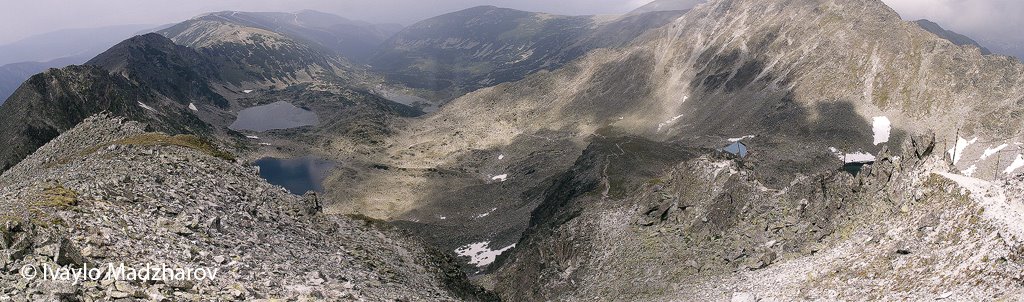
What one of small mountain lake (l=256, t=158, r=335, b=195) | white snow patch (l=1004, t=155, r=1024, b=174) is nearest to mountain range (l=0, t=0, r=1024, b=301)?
white snow patch (l=1004, t=155, r=1024, b=174)

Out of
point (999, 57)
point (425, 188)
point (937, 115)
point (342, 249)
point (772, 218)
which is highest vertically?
point (342, 249)

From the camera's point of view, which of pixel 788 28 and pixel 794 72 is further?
pixel 788 28

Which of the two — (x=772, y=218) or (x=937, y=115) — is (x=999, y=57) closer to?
(x=937, y=115)

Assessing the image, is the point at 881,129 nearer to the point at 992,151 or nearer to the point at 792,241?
the point at 992,151

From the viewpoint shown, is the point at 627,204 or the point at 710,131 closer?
the point at 627,204

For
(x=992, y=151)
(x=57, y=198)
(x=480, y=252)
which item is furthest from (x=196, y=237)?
(x=992, y=151)

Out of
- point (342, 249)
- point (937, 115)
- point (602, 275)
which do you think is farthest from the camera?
point (937, 115)

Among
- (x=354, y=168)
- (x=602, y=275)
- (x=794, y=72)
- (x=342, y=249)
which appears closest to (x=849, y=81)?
(x=794, y=72)
